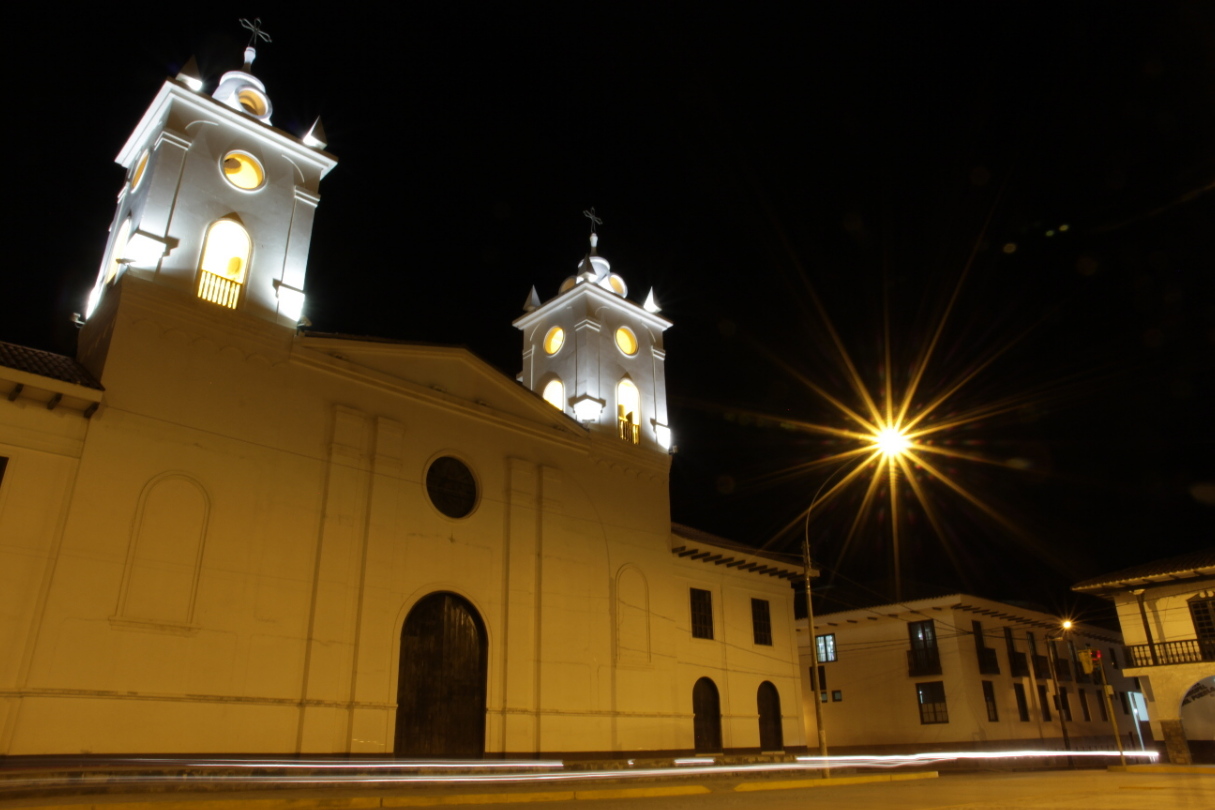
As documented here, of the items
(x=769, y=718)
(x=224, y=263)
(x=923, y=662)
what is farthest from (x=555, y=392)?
(x=923, y=662)

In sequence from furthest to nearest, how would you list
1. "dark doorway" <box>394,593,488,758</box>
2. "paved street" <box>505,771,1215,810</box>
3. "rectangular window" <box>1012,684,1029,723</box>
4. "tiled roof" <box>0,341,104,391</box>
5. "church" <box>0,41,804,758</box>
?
"rectangular window" <box>1012,684,1029,723</box> < "dark doorway" <box>394,593,488,758</box> < "tiled roof" <box>0,341,104,391</box> < "church" <box>0,41,804,758</box> < "paved street" <box>505,771,1215,810</box>

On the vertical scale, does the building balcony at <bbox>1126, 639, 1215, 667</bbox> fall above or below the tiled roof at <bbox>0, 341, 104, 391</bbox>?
below

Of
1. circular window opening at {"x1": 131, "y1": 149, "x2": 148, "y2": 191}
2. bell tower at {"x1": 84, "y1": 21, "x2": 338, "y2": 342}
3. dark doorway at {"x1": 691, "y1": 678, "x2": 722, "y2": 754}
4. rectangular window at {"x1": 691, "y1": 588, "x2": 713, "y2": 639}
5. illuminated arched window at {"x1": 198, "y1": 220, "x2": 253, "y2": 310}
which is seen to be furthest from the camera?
rectangular window at {"x1": 691, "y1": 588, "x2": 713, "y2": 639}

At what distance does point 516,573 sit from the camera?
1972 centimetres

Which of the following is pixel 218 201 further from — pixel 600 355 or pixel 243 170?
pixel 600 355

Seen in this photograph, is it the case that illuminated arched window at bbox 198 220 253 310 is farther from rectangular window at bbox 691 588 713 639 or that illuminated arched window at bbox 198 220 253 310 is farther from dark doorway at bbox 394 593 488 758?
rectangular window at bbox 691 588 713 639

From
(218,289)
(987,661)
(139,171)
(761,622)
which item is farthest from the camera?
(987,661)

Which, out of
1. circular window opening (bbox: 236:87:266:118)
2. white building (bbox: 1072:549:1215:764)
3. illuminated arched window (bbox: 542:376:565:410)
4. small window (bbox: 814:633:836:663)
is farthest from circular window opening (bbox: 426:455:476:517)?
small window (bbox: 814:633:836:663)

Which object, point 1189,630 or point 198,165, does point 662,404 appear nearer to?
point 198,165

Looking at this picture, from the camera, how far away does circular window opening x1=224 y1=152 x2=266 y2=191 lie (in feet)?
62.5

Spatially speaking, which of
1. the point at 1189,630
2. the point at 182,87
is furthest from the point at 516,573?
the point at 1189,630

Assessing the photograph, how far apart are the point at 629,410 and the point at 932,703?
18932mm

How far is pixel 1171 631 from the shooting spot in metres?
24.8

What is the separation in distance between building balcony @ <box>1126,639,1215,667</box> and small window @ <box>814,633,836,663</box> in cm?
1360
